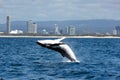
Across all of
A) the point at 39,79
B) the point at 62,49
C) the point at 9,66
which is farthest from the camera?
the point at 9,66

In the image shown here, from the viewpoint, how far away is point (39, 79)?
28.2 meters

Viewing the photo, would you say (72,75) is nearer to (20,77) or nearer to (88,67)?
(20,77)

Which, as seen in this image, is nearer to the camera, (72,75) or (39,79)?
(39,79)

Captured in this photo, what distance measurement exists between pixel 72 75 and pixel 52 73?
1370 millimetres

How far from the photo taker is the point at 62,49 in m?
34.3

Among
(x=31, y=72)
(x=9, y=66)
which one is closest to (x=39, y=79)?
(x=31, y=72)

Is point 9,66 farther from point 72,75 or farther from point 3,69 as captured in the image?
point 72,75

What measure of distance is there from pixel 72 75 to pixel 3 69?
5993 millimetres

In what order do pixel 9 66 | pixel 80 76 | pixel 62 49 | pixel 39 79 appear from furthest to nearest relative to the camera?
pixel 9 66 → pixel 62 49 → pixel 80 76 → pixel 39 79

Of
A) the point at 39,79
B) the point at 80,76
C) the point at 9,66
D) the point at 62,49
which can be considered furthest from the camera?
the point at 9,66

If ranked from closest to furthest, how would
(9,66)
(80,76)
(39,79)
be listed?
(39,79), (80,76), (9,66)

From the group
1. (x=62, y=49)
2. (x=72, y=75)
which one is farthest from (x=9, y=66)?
(x=72, y=75)

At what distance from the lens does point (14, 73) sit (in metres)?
31.5

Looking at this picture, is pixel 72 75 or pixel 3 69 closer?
pixel 72 75
